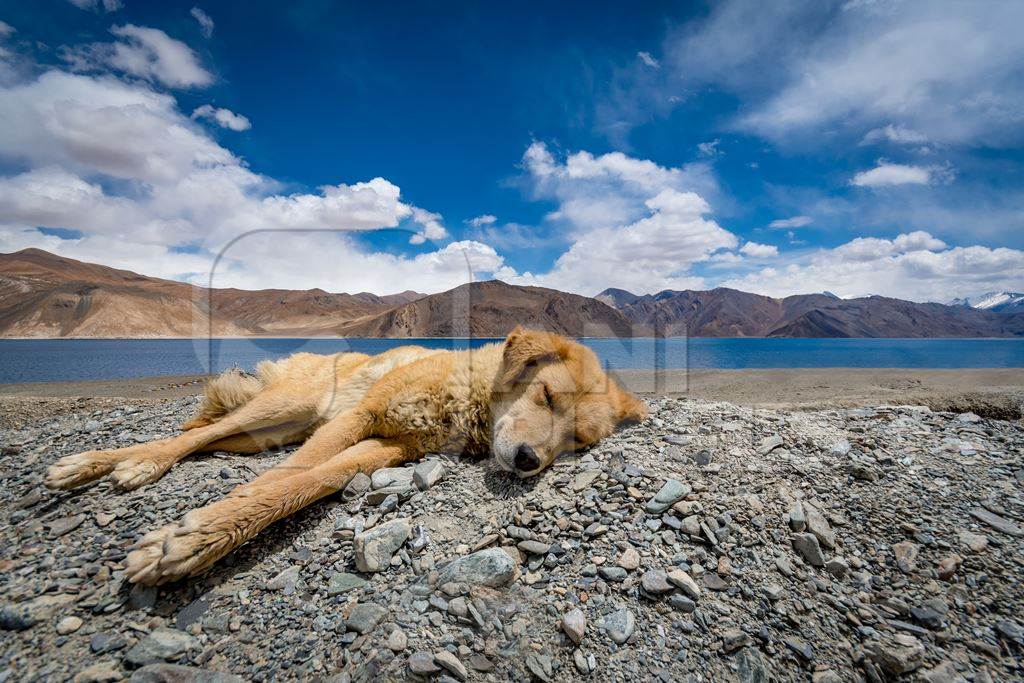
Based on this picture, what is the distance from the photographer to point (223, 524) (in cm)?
331

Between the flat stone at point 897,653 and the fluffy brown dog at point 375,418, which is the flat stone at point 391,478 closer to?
the fluffy brown dog at point 375,418

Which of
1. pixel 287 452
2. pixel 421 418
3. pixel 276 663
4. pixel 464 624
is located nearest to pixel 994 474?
pixel 464 624

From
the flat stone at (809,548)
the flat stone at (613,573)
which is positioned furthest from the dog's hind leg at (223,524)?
the flat stone at (809,548)

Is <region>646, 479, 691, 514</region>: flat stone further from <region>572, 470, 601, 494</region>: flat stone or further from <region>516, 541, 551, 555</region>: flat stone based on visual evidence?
<region>516, 541, 551, 555</region>: flat stone

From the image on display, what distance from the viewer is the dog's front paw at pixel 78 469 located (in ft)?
13.9

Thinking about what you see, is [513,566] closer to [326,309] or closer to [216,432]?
[216,432]

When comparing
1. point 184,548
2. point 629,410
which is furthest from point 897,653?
point 184,548

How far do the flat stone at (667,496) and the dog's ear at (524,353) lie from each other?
6.60 ft

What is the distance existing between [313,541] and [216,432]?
2628 mm

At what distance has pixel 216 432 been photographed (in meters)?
5.23

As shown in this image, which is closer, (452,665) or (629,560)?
(452,665)

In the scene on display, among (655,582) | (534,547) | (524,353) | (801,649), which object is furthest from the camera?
(524,353)

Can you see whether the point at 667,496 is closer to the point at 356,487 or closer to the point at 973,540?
the point at 973,540

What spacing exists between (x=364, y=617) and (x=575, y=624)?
4.95 ft
